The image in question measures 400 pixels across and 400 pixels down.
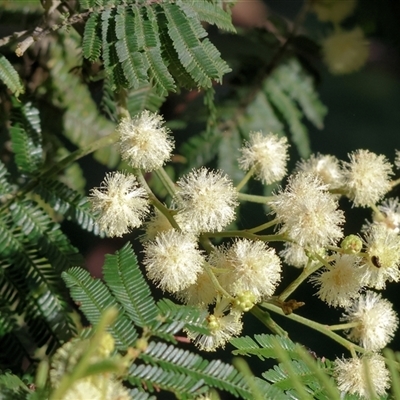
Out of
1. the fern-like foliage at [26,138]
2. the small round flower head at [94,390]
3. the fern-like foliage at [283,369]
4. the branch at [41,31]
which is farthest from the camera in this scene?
the fern-like foliage at [26,138]

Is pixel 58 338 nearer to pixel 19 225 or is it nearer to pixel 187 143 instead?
pixel 19 225

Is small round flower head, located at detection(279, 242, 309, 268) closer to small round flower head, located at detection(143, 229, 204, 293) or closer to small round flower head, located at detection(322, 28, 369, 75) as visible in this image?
small round flower head, located at detection(143, 229, 204, 293)

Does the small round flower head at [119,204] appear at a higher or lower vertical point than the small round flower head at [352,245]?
lower

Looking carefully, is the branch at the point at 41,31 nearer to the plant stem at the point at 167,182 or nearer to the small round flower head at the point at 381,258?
the plant stem at the point at 167,182


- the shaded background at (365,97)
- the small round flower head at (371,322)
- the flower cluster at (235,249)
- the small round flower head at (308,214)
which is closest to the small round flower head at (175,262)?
the flower cluster at (235,249)

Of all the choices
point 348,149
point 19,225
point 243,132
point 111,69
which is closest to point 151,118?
point 111,69

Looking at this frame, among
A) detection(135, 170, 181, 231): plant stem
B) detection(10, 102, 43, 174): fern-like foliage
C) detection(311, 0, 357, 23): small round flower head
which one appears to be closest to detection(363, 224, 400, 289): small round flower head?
detection(135, 170, 181, 231): plant stem
